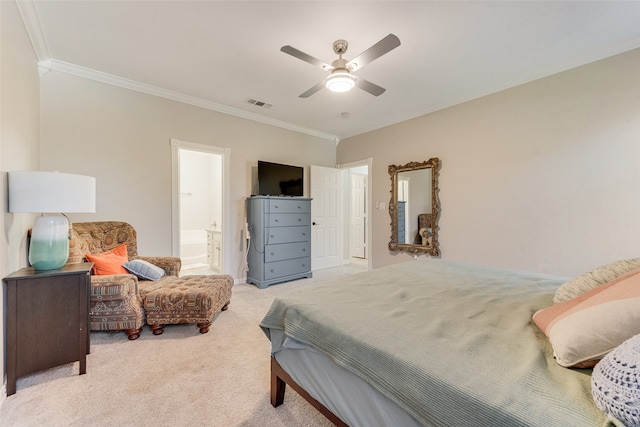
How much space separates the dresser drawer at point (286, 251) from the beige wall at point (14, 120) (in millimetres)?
2513

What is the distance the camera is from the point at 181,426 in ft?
4.66

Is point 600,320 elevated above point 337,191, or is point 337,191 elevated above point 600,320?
point 337,191

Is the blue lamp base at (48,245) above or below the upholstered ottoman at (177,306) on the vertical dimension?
above

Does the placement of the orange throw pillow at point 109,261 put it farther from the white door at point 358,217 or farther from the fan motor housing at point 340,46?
the white door at point 358,217

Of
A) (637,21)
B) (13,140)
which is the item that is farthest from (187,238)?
(637,21)

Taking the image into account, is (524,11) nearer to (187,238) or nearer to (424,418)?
(424,418)

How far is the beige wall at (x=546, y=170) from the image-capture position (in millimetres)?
2543

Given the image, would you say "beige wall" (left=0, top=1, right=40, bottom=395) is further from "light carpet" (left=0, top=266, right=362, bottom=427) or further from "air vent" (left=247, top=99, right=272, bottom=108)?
"air vent" (left=247, top=99, right=272, bottom=108)

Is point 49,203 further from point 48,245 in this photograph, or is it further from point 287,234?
point 287,234

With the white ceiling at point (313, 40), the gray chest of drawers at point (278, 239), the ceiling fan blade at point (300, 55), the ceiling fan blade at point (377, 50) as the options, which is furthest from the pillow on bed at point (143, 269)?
the ceiling fan blade at point (377, 50)

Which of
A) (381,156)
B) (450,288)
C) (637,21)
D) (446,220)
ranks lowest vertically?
(450,288)

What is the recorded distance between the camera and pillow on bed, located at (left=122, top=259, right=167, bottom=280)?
2.68 m

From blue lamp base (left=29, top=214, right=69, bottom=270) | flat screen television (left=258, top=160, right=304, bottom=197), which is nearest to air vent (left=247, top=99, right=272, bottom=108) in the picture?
flat screen television (left=258, top=160, right=304, bottom=197)

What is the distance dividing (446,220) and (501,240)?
0.72 meters
